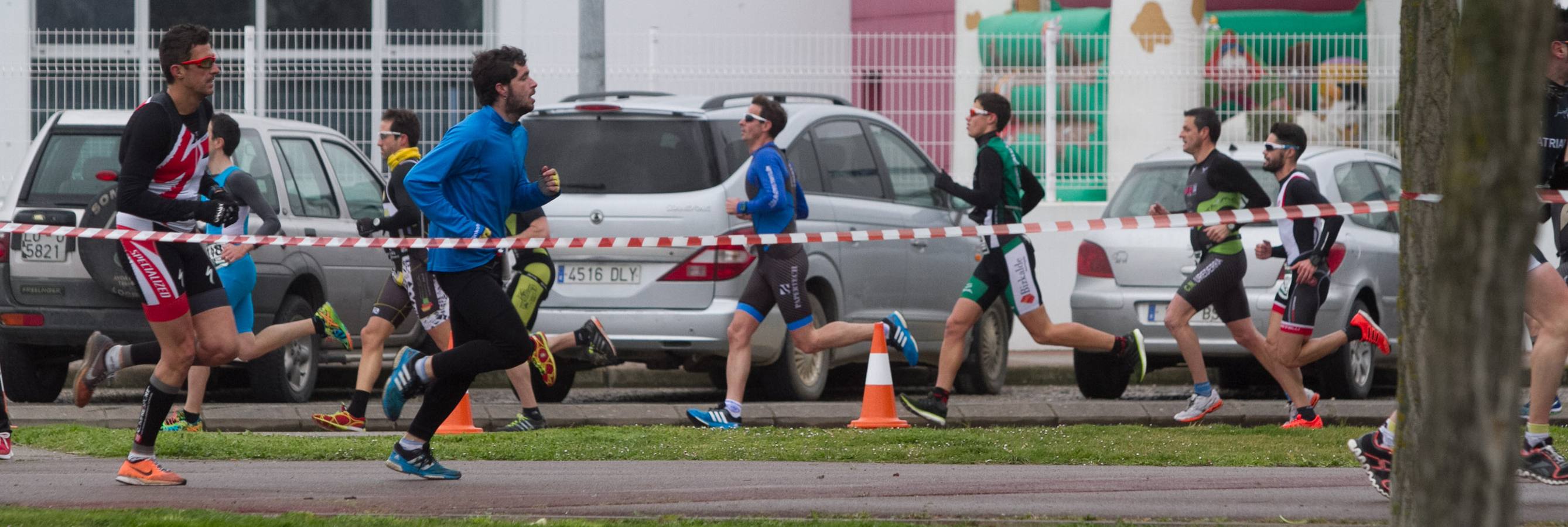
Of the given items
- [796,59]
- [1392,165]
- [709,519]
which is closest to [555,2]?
[796,59]

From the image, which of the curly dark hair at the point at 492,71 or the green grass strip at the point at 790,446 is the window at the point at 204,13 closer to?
the green grass strip at the point at 790,446

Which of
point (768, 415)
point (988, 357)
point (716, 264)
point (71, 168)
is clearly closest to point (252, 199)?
point (71, 168)

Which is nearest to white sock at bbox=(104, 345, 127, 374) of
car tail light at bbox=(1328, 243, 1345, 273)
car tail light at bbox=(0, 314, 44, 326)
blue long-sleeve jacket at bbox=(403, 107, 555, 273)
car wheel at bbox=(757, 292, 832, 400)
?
blue long-sleeve jacket at bbox=(403, 107, 555, 273)

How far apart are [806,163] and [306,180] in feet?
9.03

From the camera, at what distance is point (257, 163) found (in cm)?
1129

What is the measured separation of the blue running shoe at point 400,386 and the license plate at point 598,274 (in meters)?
3.36

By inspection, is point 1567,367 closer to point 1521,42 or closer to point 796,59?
point 796,59

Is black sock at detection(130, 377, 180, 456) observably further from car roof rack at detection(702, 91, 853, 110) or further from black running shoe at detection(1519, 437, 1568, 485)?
black running shoe at detection(1519, 437, 1568, 485)

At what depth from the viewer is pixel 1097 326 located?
39.3 ft

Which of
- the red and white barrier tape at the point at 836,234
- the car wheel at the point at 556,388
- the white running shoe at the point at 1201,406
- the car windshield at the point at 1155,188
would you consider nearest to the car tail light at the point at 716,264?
the red and white barrier tape at the point at 836,234

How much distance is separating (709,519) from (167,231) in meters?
2.33

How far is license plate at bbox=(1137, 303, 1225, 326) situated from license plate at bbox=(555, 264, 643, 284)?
2.97 m

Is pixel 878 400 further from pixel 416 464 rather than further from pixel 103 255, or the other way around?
pixel 103 255

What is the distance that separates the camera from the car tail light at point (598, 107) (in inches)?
424
